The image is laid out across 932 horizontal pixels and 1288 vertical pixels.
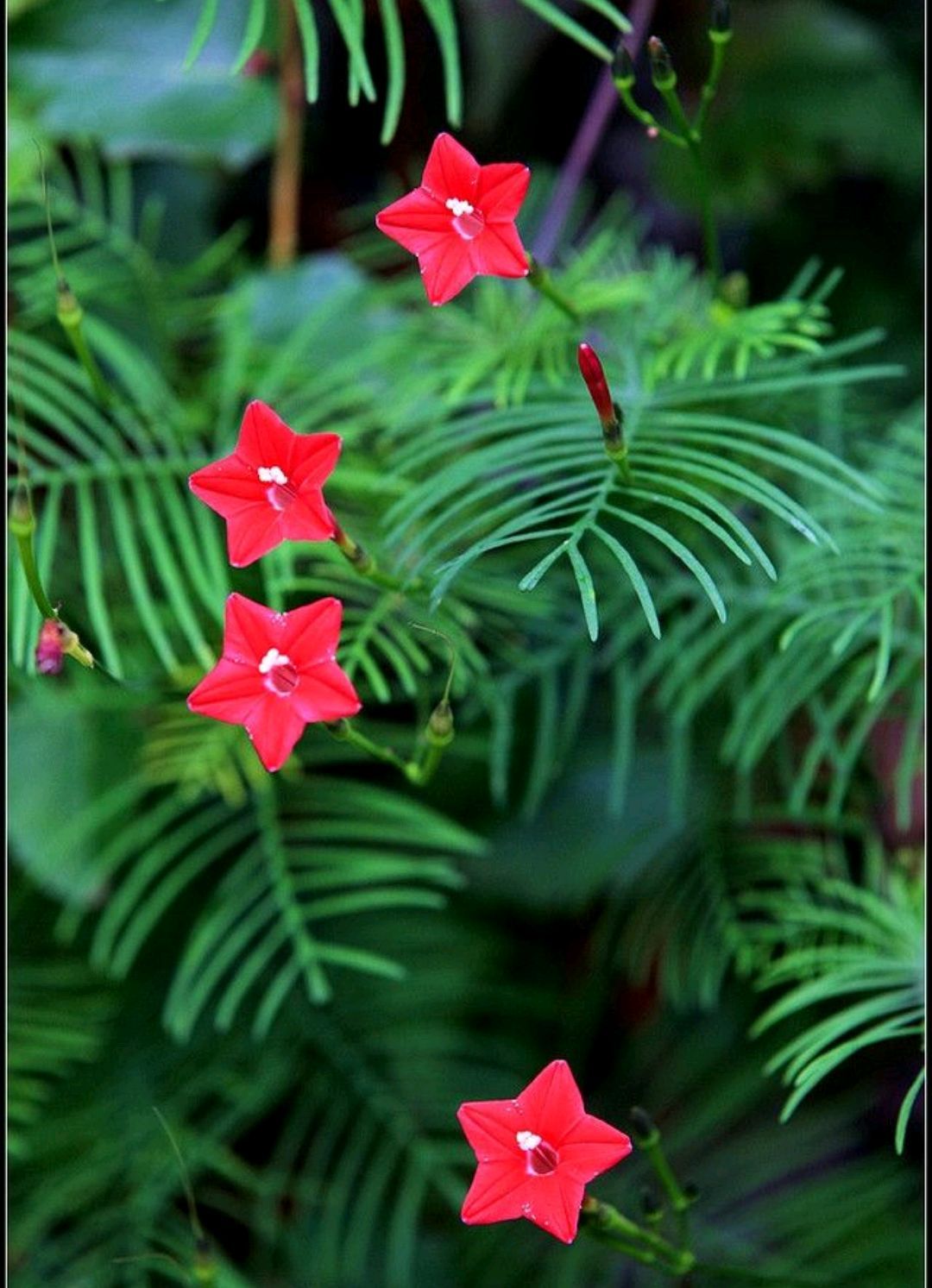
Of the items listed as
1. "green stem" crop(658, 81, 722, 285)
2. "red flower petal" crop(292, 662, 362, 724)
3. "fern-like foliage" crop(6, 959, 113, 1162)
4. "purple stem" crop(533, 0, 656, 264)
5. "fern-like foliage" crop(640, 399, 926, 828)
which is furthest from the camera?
"purple stem" crop(533, 0, 656, 264)

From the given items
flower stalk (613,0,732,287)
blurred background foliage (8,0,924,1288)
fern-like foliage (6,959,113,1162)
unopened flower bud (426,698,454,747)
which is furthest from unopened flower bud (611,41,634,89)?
fern-like foliage (6,959,113,1162)

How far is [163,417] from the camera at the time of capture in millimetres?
714

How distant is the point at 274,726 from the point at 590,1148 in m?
0.14

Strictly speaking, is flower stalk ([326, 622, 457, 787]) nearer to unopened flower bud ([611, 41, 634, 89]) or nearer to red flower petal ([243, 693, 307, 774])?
red flower petal ([243, 693, 307, 774])

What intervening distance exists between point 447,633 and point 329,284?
36 centimetres

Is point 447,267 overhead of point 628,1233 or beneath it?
overhead

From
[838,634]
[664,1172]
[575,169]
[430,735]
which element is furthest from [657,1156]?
[575,169]

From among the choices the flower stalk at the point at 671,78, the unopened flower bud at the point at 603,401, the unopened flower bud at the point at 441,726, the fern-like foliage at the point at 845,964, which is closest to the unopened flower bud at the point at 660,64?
the flower stalk at the point at 671,78

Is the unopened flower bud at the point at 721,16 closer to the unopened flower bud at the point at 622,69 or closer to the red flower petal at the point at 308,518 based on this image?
the unopened flower bud at the point at 622,69

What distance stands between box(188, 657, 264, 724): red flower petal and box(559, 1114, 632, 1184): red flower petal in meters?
0.14

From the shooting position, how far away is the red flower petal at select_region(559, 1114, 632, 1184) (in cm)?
38

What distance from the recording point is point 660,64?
18.1 inches

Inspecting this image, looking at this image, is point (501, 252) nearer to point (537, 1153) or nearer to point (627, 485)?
point (627, 485)

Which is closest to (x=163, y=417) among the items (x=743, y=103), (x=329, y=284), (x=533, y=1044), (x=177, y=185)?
(x=329, y=284)
